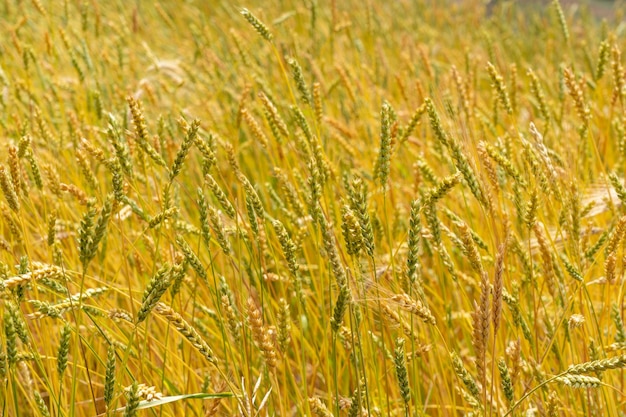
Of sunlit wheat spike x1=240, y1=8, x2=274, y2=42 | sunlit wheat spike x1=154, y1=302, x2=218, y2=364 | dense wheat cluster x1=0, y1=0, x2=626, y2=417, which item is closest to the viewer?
sunlit wheat spike x1=154, y1=302, x2=218, y2=364

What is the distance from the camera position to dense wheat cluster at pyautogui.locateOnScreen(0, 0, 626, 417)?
953mm

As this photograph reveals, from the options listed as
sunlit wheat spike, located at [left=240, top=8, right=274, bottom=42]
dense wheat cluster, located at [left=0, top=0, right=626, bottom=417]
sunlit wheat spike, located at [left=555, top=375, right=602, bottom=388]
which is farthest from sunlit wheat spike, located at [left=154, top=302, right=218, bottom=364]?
sunlit wheat spike, located at [left=240, top=8, right=274, bottom=42]

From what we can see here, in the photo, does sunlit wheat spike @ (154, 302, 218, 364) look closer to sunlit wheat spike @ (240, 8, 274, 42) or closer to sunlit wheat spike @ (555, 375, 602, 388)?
sunlit wheat spike @ (555, 375, 602, 388)

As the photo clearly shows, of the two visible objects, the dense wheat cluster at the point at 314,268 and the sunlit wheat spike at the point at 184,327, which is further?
the dense wheat cluster at the point at 314,268

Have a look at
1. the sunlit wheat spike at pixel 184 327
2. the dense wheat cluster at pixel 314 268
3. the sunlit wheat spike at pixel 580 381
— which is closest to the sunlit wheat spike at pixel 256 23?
the dense wheat cluster at pixel 314 268

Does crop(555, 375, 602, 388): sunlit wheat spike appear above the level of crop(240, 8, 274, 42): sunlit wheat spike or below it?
below

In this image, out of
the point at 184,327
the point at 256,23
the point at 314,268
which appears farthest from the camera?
the point at 314,268

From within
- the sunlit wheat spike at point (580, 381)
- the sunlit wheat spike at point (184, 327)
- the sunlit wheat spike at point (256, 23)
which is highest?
→ the sunlit wheat spike at point (256, 23)

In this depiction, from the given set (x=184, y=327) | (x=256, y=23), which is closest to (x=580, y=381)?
(x=184, y=327)

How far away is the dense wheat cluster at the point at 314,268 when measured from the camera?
953mm

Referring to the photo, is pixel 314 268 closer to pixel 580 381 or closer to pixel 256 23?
pixel 256 23

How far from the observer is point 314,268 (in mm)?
1895

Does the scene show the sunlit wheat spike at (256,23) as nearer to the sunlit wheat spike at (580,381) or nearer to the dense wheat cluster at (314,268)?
the dense wheat cluster at (314,268)

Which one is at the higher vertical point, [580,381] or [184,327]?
[184,327]
